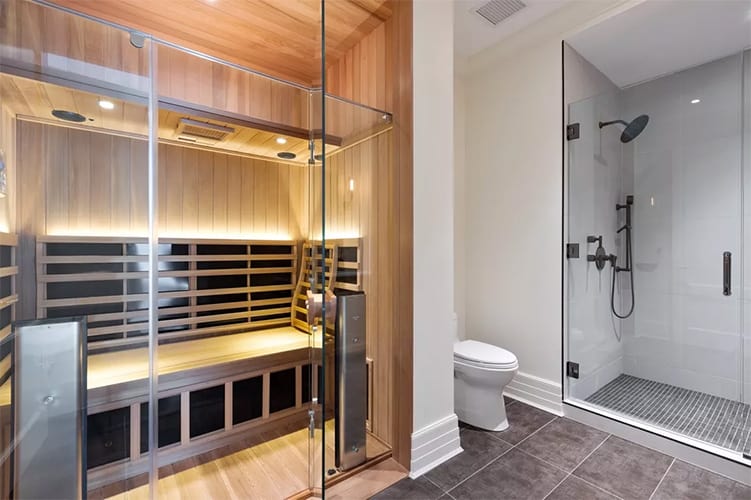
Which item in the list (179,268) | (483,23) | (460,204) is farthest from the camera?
(460,204)

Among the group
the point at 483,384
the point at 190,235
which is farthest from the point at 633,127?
the point at 190,235

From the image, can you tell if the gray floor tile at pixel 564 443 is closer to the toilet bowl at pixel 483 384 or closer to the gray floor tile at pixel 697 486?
the toilet bowl at pixel 483 384

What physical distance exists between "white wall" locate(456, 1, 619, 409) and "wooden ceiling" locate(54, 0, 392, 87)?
121 cm

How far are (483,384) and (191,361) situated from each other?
5.45ft

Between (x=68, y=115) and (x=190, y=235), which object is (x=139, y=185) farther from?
(x=190, y=235)

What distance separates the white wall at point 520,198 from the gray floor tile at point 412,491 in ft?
3.91

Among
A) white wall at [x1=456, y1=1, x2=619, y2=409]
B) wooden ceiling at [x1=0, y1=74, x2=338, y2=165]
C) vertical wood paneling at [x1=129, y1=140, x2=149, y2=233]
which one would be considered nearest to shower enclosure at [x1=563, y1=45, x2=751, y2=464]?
white wall at [x1=456, y1=1, x2=619, y2=409]

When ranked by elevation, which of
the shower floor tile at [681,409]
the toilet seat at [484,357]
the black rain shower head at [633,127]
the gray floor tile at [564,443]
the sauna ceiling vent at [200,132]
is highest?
the black rain shower head at [633,127]

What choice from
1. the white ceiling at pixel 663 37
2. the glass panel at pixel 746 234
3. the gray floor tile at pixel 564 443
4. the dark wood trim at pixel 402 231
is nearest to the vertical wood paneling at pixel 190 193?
the dark wood trim at pixel 402 231

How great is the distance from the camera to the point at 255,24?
1985 mm

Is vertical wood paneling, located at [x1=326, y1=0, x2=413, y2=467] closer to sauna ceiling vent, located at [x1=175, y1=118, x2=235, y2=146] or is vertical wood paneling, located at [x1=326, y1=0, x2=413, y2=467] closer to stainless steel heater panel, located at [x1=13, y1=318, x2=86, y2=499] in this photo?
sauna ceiling vent, located at [x1=175, y1=118, x2=235, y2=146]

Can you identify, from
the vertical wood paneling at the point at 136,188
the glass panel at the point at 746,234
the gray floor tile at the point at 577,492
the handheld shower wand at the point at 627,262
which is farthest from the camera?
the handheld shower wand at the point at 627,262

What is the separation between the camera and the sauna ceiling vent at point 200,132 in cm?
167

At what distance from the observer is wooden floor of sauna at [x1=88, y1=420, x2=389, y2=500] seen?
156 cm
